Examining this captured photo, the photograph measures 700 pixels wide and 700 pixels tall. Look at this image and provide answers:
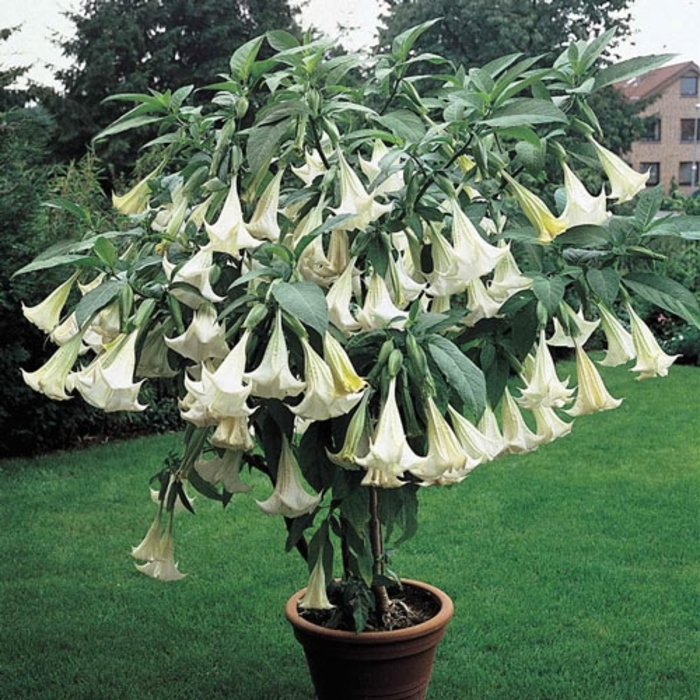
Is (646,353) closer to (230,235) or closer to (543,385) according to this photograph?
(543,385)

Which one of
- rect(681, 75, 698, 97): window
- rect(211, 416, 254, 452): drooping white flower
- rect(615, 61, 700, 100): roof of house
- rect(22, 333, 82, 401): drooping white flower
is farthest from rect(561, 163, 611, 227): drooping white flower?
rect(681, 75, 698, 97): window

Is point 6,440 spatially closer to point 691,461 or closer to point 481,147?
point 691,461

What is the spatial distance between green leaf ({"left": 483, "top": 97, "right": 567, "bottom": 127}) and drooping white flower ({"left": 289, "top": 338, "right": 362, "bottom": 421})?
52cm

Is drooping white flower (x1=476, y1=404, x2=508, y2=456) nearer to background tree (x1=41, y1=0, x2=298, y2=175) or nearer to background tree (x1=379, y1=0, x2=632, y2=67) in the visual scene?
background tree (x1=41, y1=0, x2=298, y2=175)

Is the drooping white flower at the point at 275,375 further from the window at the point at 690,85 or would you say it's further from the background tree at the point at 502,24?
the window at the point at 690,85

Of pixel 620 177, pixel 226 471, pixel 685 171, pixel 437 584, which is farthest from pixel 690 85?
pixel 226 471

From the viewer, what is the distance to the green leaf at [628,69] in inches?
75.4

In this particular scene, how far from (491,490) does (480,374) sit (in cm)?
410

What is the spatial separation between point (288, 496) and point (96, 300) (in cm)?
55

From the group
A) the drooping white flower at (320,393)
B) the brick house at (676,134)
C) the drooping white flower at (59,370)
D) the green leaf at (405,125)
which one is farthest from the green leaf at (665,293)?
the brick house at (676,134)

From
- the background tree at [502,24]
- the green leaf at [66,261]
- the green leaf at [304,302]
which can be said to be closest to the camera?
the green leaf at [304,302]

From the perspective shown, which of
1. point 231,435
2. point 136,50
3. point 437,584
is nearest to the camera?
point 231,435

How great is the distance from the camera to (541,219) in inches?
75.0

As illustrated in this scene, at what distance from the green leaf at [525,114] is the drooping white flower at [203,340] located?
0.60m
